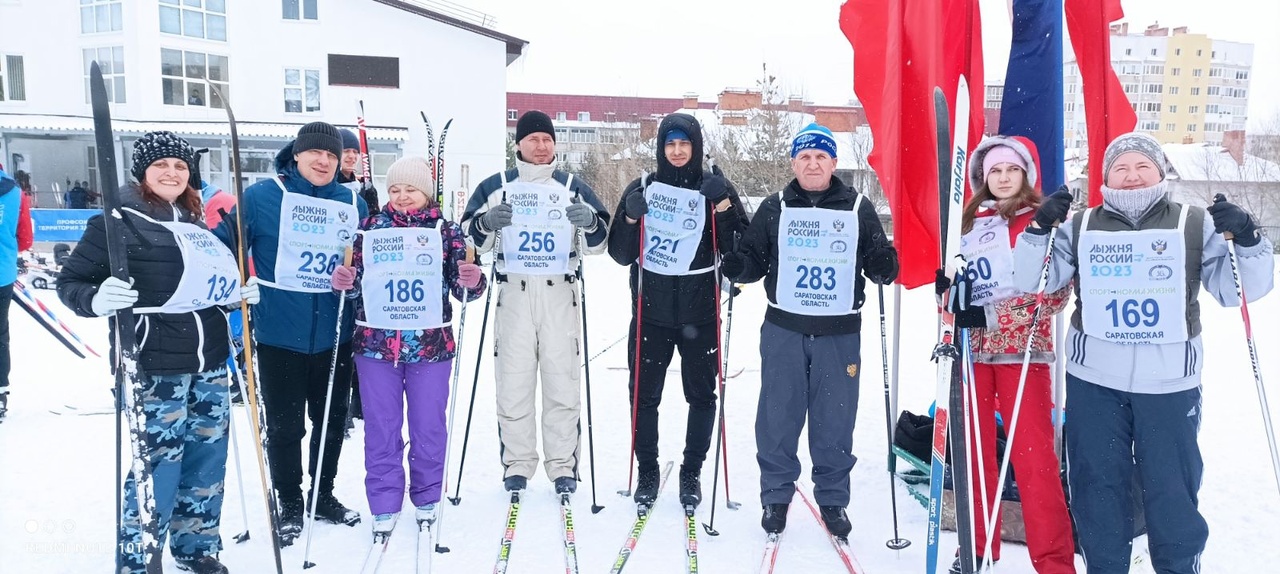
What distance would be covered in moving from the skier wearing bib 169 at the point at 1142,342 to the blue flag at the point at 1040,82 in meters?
1.24

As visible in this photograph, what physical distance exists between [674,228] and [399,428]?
5.57 ft

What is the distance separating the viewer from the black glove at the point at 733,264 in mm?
3684

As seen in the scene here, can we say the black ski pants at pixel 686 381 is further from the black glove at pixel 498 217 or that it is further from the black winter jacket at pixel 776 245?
the black glove at pixel 498 217

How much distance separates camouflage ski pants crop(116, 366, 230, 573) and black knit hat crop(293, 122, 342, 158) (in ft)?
3.68

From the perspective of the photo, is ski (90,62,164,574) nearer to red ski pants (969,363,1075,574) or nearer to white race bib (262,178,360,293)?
white race bib (262,178,360,293)

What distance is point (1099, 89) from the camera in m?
4.03

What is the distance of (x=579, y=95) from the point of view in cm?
5581

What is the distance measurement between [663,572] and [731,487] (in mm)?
1173

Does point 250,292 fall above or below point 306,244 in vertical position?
below

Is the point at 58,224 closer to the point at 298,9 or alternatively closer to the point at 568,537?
the point at 298,9

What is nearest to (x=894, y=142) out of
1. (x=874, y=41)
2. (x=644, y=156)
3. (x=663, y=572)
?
(x=874, y=41)

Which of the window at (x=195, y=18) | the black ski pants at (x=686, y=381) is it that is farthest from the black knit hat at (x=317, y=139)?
the window at (x=195, y=18)

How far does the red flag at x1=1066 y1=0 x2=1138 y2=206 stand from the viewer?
3.99 m

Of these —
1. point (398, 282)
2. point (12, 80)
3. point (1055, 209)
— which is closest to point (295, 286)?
A: point (398, 282)
